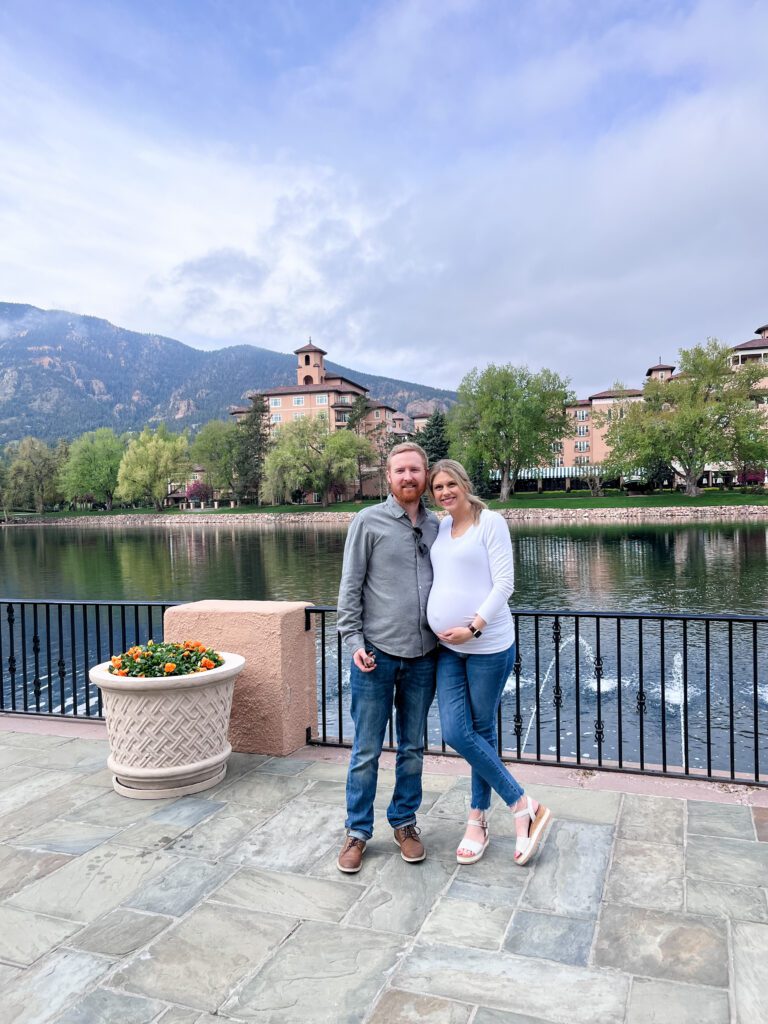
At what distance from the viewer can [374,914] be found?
9.30 feet

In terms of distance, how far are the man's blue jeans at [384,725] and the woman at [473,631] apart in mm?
131

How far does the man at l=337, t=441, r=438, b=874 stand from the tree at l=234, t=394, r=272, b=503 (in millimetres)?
80500

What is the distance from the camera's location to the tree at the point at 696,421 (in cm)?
5950

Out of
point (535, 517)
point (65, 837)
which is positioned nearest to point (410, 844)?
point (65, 837)

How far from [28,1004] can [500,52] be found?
40.0 feet

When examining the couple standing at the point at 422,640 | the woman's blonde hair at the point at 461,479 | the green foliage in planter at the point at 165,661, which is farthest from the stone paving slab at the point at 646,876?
the green foliage in planter at the point at 165,661

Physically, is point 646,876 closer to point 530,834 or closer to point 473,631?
point 530,834

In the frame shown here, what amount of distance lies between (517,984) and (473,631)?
1307 millimetres

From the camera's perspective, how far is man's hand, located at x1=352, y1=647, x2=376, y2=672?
10.4ft

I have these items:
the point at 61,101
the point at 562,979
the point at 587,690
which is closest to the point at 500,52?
the point at 61,101

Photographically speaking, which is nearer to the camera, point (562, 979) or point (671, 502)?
point (562, 979)

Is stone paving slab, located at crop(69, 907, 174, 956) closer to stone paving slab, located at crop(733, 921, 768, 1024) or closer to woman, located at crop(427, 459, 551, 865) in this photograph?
woman, located at crop(427, 459, 551, 865)

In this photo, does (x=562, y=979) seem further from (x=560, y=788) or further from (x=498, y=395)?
(x=498, y=395)

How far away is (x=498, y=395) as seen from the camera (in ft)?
219
